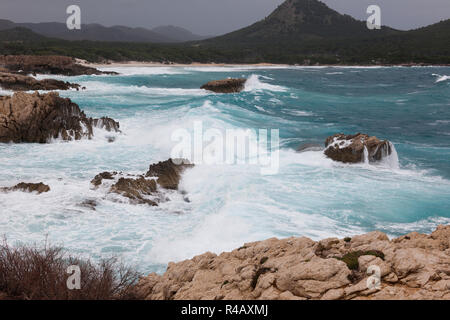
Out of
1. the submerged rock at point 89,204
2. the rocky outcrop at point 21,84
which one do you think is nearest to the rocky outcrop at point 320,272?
the submerged rock at point 89,204

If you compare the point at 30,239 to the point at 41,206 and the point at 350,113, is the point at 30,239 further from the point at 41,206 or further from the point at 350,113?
the point at 350,113

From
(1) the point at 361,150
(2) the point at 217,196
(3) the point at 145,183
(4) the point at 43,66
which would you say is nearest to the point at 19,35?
(4) the point at 43,66

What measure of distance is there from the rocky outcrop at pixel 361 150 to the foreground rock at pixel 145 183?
7.20 meters

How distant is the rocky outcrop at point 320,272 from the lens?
194 inches

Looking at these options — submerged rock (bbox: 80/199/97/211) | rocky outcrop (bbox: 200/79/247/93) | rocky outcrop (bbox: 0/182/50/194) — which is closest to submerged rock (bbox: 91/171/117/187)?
submerged rock (bbox: 80/199/97/211)

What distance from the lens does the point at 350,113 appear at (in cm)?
3153

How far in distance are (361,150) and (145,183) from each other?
928cm

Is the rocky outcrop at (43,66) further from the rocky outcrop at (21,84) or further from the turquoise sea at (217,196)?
the turquoise sea at (217,196)

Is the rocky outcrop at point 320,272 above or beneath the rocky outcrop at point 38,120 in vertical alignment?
beneath

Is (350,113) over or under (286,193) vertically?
over

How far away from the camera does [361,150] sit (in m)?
16.0

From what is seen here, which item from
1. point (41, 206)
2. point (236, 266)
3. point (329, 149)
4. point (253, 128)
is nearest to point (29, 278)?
point (236, 266)

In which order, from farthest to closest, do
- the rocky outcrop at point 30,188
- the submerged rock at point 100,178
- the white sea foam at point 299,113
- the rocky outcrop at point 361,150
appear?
the white sea foam at point 299,113
the rocky outcrop at point 361,150
the submerged rock at point 100,178
the rocky outcrop at point 30,188

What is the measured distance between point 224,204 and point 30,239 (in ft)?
18.0
